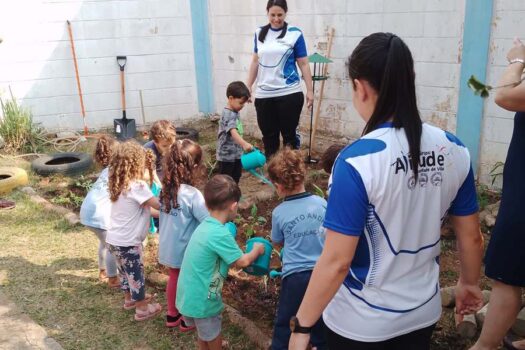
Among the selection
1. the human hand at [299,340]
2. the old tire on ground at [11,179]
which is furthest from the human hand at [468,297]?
the old tire on ground at [11,179]

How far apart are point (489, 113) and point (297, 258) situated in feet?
11.3

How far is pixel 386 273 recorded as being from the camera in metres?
1.67

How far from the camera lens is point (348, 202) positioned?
5.08ft

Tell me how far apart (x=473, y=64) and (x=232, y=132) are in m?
2.59

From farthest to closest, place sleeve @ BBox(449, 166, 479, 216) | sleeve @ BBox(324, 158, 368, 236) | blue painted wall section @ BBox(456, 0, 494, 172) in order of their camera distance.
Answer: blue painted wall section @ BBox(456, 0, 494, 172)
sleeve @ BBox(449, 166, 479, 216)
sleeve @ BBox(324, 158, 368, 236)

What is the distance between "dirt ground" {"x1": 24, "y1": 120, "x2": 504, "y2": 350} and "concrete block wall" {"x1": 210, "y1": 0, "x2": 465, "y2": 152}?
102 cm

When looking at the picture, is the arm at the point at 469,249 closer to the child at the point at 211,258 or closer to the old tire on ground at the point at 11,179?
the child at the point at 211,258

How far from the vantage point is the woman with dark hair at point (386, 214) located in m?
1.57

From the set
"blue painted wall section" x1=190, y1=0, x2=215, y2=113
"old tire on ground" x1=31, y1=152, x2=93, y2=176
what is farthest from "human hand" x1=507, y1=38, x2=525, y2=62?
"blue painted wall section" x1=190, y1=0, x2=215, y2=113

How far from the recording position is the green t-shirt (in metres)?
2.78

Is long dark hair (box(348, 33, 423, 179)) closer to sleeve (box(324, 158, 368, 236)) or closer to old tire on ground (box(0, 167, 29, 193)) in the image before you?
sleeve (box(324, 158, 368, 236))

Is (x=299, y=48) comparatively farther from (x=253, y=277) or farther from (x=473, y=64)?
(x=253, y=277)

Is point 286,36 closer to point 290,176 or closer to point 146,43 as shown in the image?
point 290,176

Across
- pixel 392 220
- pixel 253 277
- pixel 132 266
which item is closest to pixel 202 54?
pixel 253 277
